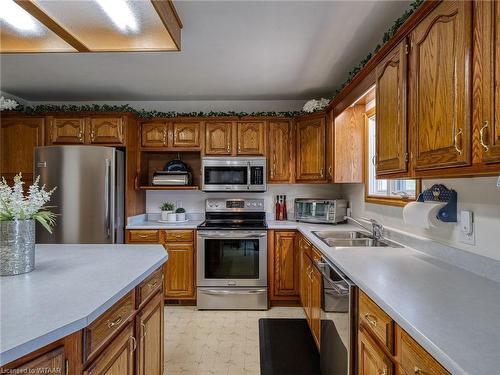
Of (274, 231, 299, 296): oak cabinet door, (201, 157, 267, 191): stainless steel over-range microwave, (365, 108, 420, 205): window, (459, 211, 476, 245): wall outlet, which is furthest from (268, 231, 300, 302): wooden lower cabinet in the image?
(459, 211, 476, 245): wall outlet

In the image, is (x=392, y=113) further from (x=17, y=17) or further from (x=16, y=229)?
(x=17, y=17)

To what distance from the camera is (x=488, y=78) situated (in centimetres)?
94

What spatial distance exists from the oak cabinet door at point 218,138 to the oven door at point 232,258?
991 mm

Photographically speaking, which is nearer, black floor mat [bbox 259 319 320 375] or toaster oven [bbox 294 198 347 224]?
black floor mat [bbox 259 319 320 375]

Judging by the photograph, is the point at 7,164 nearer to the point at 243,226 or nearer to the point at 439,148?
the point at 243,226

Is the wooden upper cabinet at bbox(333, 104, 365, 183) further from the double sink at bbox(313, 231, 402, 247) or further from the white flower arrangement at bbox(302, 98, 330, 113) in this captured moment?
the double sink at bbox(313, 231, 402, 247)

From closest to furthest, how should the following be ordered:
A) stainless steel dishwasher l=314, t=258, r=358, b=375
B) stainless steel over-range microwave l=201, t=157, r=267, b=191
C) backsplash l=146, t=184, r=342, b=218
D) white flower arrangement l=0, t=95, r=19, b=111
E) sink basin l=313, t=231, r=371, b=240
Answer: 1. stainless steel dishwasher l=314, t=258, r=358, b=375
2. sink basin l=313, t=231, r=371, b=240
3. white flower arrangement l=0, t=95, r=19, b=111
4. stainless steel over-range microwave l=201, t=157, r=267, b=191
5. backsplash l=146, t=184, r=342, b=218

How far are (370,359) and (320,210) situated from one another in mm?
2176

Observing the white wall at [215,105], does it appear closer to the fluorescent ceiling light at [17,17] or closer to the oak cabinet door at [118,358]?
the fluorescent ceiling light at [17,17]

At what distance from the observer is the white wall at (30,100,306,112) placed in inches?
150

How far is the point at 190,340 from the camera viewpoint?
8.12 ft

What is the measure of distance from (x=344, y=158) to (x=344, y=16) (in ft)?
4.67

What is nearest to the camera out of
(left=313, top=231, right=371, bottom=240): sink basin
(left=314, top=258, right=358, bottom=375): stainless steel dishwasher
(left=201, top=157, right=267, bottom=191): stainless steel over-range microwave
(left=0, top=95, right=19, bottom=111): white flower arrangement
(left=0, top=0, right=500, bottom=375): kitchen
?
(left=0, top=0, right=500, bottom=375): kitchen

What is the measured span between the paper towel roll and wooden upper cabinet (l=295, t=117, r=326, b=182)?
63.4 inches
